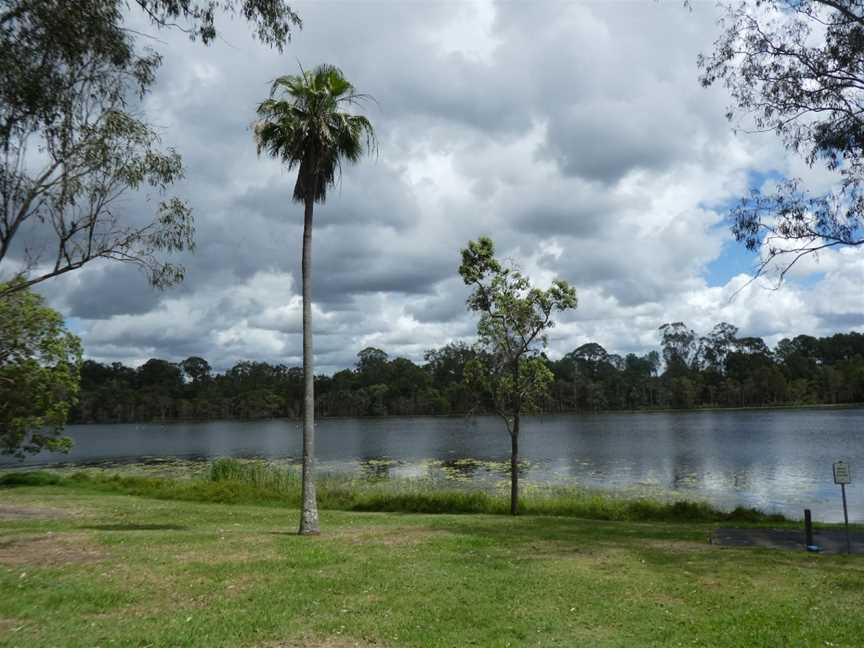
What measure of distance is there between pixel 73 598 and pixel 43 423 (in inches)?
816

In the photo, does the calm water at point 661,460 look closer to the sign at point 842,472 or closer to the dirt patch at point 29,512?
the sign at point 842,472

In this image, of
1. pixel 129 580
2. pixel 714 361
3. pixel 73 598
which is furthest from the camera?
pixel 714 361

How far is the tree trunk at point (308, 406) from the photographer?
48.6 ft

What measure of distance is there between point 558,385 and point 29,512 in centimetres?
12885

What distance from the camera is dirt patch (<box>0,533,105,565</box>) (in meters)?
11.4

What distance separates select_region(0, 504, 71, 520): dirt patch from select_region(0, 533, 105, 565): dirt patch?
4.70 metres

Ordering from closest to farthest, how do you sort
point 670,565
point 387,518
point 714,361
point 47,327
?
point 670,565
point 387,518
point 47,327
point 714,361

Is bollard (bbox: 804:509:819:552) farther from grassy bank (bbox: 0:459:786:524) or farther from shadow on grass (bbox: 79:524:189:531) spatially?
shadow on grass (bbox: 79:524:189:531)

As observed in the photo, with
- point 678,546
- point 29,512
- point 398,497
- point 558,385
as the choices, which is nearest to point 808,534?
point 678,546

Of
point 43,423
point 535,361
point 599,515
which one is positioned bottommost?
point 599,515

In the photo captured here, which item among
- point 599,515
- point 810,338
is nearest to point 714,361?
point 810,338

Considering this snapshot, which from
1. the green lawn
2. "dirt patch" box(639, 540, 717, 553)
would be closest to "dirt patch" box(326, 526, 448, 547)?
the green lawn

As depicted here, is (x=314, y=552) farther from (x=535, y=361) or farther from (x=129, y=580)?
(x=535, y=361)

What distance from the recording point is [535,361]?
2045 centimetres
